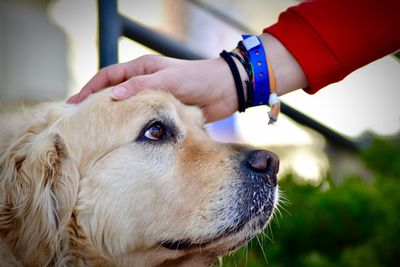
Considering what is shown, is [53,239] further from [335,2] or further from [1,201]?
[335,2]

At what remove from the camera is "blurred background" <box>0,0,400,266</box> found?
425cm

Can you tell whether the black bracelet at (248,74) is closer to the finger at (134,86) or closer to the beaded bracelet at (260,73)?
the beaded bracelet at (260,73)

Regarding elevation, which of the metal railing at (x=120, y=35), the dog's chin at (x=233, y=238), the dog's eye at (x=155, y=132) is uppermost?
the metal railing at (x=120, y=35)

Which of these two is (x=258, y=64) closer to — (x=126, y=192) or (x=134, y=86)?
(x=134, y=86)

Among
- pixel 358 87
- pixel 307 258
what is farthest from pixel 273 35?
pixel 358 87

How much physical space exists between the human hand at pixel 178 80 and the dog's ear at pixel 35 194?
1.29ft

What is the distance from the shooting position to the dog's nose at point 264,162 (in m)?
2.60

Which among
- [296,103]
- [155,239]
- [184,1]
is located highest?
[155,239]

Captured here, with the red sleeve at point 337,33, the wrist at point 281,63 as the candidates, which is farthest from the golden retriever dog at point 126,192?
the red sleeve at point 337,33

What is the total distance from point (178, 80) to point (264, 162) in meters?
0.57

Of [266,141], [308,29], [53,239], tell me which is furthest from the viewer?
[266,141]

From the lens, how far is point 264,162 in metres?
2.60

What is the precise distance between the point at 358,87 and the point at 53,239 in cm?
435

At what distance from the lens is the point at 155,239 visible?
2.56 m
